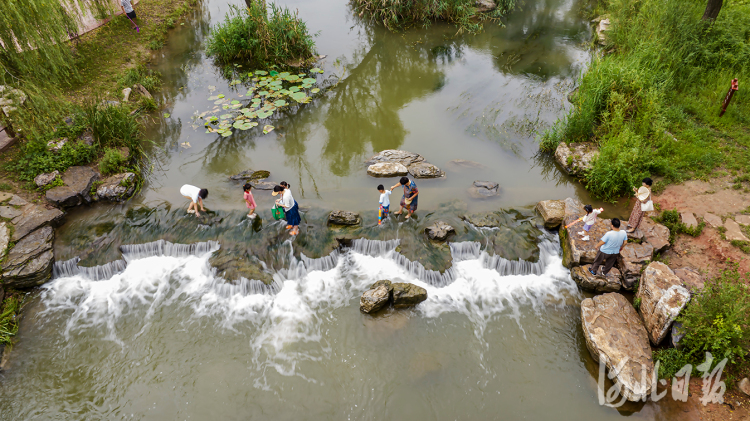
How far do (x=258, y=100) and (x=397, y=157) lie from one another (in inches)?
222

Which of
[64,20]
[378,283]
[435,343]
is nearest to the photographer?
[435,343]

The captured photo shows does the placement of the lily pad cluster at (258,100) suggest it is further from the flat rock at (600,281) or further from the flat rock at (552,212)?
the flat rock at (600,281)

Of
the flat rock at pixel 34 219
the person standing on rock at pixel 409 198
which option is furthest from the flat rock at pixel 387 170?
the flat rock at pixel 34 219

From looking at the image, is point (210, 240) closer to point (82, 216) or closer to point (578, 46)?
point (82, 216)

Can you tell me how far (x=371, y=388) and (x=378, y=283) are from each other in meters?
1.99

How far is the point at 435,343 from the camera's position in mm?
6883

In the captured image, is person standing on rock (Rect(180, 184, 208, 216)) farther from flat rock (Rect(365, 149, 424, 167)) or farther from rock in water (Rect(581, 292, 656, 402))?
rock in water (Rect(581, 292, 656, 402))

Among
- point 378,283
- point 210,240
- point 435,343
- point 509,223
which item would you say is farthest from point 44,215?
point 509,223

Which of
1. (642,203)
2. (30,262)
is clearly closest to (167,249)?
(30,262)

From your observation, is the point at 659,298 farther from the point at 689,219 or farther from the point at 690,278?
the point at 689,219

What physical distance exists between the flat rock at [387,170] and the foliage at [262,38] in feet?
24.5

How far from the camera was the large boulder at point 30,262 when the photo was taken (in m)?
7.55

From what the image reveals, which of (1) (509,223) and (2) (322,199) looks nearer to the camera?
(1) (509,223)

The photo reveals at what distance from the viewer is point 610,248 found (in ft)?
22.7
